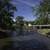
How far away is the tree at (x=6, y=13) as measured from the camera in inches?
143

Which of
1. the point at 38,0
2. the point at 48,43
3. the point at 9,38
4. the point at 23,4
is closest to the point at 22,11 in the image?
→ the point at 23,4

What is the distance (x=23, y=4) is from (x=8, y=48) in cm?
102

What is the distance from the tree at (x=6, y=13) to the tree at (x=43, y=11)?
0.56 metres

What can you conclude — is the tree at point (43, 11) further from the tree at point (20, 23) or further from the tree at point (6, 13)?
the tree at point (6, 13)

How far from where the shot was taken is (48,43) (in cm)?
372

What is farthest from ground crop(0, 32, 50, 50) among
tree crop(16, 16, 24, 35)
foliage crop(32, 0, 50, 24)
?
foliage crop(32, 0, 50, 24)

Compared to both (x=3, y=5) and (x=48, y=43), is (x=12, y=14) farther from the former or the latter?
(x=48, y=43)

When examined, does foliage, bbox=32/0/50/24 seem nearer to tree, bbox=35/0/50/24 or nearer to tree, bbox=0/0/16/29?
tree, bbox=35/0/50/24

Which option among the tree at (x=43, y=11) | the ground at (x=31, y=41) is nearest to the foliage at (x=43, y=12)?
the tree at (x=43, y=11)

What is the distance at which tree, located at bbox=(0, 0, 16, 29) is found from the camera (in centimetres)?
364

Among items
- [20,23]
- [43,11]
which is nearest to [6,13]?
[20,23]

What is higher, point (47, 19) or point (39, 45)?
point (47, 19)

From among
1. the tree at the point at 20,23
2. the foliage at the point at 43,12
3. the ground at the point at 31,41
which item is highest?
the foliage at the point at 43,12

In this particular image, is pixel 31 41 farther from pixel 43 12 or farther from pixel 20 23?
pixel 43 12
